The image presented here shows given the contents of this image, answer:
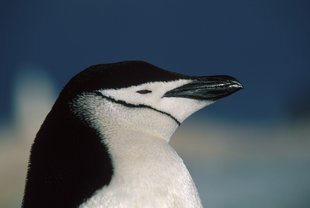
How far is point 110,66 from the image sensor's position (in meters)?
0.88

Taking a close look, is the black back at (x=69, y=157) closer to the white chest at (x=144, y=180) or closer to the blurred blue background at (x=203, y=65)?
the white chest at (x=144, y=180)

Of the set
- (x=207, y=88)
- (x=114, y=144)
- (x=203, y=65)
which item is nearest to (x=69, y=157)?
(x=114, y=144)

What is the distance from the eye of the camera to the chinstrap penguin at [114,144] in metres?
0.81

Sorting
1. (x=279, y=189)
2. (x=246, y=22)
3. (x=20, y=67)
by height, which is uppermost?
(x=246, y=22)

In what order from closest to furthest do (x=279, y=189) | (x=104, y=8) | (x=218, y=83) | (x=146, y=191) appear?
(x=146, y=191) < (x=218, y=83) < (x=104, y=8) < (x=279, y=189)

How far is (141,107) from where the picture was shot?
90cm

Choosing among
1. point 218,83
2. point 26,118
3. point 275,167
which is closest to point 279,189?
point 275,167

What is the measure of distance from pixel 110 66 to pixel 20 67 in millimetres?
1496

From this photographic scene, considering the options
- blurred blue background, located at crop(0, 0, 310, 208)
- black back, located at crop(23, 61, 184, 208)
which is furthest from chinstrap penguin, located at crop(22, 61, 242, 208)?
blurred blue background, located at crop(0, 0, 310, 208)

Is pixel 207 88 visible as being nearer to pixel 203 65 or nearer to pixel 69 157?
pixel 69 157

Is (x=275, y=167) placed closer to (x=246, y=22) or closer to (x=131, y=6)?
(x=246, y=22)

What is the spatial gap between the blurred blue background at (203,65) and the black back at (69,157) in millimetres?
1332

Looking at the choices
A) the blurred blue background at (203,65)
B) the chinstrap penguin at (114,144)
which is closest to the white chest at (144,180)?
the chinstrap penguin at (114,144)

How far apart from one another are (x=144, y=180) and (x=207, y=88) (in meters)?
0.19
